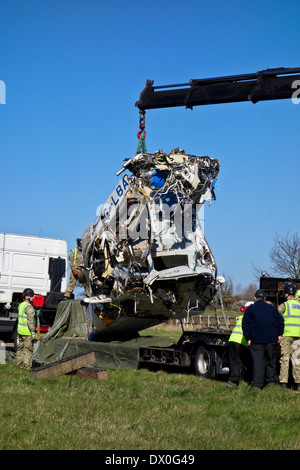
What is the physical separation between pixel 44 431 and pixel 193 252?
19.0 feet

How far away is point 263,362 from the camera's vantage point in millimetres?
10422

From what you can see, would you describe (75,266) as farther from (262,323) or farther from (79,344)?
(262,323)

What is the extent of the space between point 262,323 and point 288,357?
0.79 metres

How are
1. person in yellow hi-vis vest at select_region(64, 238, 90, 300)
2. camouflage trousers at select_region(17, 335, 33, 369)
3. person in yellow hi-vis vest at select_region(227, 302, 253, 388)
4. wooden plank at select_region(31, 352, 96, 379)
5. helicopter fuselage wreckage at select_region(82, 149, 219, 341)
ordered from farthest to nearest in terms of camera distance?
person in yellow hi-vis vest at select_region(64, 238, 90, 300), camouflage trousers at select_region(17, 335, 33, 369), helicopter fuselage wreckage at select_region(82, 149, 219, 341), wooden plank at select_region(31, 352, 96, 379), person in yellow hi-vis vest at select_region(227, 302, 253, 388)

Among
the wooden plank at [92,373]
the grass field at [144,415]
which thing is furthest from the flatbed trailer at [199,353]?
the wooden plank at [92,373]

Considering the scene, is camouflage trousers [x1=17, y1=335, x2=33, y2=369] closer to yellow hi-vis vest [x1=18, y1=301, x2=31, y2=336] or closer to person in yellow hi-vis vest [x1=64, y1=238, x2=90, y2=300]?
yellow hi-vis vest [x1=18, y1=301, x2=31, y2=336]

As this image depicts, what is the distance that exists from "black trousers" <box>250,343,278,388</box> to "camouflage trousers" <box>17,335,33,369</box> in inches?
216

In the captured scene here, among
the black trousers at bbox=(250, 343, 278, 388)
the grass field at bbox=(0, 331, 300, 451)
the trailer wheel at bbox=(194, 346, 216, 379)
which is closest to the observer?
the grass field at bbox=(0, 331, 300, 451)

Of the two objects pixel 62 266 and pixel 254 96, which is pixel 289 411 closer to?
pixel 254 96

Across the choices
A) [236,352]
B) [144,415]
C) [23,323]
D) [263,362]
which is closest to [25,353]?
[23,323]

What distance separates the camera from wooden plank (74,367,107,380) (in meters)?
11.5

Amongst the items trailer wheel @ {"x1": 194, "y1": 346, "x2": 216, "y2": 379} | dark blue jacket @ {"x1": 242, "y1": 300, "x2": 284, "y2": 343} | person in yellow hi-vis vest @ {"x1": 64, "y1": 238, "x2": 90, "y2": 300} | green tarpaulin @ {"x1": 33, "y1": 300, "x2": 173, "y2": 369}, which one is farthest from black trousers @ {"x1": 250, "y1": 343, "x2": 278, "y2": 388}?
person in yellow hi-vis vest @ {"x1": 64, "y1": 238, "x2": 90, "y2": 300}
